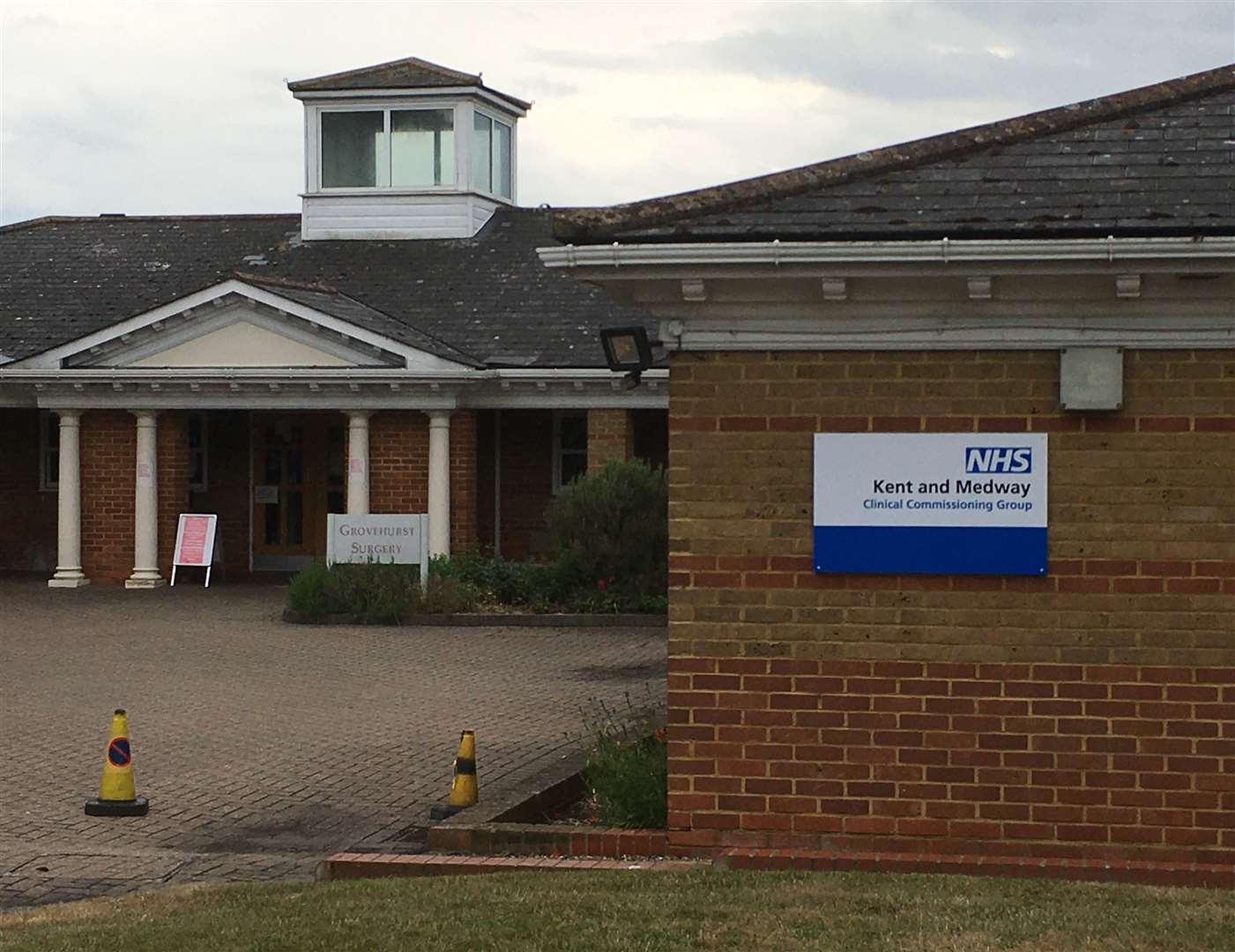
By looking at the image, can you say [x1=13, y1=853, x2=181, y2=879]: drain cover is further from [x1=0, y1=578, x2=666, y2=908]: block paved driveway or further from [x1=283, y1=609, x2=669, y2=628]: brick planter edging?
[x1=283, y1=609, x2=669, y2=628]: brick planter edging

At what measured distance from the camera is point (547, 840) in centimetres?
943

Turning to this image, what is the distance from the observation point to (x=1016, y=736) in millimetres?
8945

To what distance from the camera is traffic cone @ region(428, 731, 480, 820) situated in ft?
34.9

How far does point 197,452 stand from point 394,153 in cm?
597

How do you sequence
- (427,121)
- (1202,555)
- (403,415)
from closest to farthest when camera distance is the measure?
(1202,555) → (403,415) → (427,121)

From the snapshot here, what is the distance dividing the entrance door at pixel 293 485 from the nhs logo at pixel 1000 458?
74.0 ft

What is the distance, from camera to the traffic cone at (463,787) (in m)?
10.6

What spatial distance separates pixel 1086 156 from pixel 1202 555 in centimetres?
199

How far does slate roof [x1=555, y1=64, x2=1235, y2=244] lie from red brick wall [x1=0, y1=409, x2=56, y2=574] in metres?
23.9

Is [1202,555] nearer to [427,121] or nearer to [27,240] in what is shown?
[427,121]

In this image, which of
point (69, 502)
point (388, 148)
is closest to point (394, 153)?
point (388, 148)

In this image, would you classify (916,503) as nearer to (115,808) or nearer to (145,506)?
(115,808)

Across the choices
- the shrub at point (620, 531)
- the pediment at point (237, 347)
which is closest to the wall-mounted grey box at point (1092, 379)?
the shrub at point (620, 531)

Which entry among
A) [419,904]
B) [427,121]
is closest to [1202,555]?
[419,904]
